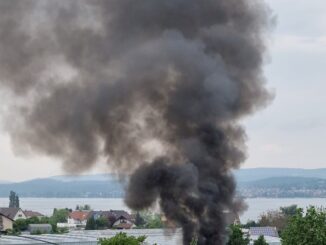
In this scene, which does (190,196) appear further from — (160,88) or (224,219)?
(160,88)

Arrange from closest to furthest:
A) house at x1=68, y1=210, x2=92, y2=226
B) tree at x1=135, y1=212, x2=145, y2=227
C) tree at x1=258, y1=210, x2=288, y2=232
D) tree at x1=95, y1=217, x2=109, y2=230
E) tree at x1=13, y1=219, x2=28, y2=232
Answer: tree at x1=13, y1=219, x2=28, y2=232 < tree at x1=258, y1=210, x2=288, y2=232 < tree at x1=95, y1=217, x2=109, y2=230 < tree at x1=135, y1=212, x2=145, y2=227 < house at x1=68, y1=210, x2=92, y2=226

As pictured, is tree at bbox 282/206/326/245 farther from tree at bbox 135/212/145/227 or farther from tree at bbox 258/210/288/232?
tree at bbox 135/212/145/227

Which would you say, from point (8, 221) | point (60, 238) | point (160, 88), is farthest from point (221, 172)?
point (8, 221)

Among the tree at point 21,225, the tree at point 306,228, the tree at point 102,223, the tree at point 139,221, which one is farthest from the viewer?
the tree at point 139,221

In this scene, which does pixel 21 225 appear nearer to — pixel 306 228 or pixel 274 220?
pixel 274 220

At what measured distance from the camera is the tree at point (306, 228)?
30.4m

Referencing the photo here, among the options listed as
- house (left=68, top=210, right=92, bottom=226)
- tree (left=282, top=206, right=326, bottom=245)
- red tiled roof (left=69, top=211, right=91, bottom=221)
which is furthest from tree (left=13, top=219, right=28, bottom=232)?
tree (left=282, top=206, right=326, bottom=245)

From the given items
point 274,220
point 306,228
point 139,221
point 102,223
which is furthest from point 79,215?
point 306,228

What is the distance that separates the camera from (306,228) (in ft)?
100

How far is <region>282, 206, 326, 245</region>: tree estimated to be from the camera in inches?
1195

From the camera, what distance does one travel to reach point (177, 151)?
34.0 m

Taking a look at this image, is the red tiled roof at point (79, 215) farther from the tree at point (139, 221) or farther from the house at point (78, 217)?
the tree at point (139, 221)

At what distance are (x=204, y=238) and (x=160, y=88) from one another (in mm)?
8247

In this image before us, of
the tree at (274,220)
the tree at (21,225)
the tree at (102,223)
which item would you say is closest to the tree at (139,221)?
the tree at (102,223)
